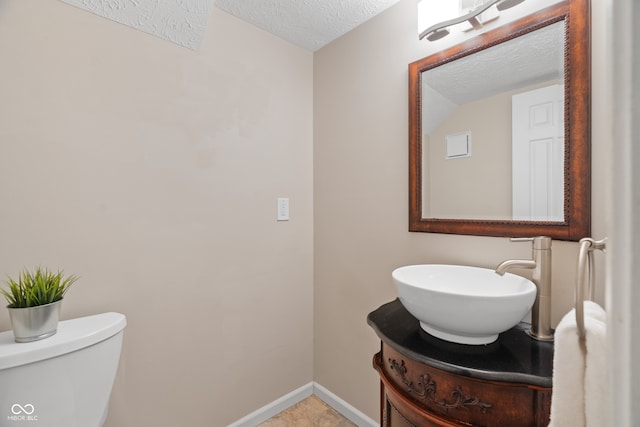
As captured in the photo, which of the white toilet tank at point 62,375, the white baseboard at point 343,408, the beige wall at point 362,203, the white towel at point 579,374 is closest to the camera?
the white towel at point 579,374

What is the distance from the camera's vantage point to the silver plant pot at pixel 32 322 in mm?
922

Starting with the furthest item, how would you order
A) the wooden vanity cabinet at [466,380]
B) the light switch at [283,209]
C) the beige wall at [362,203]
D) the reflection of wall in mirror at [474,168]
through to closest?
the light switch at [283,209] < the beige wall at [362,203] < the reflection of wall in mirror at [474,168] < the wooden vanity cabinet at [466,380]

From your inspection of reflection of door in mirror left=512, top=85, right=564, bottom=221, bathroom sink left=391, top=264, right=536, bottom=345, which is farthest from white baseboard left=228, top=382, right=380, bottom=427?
reflection of door in mirror left=512, top=85, right=564, bottom=221

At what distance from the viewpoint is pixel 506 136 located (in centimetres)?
113

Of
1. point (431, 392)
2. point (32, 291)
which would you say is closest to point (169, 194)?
point (32, 291)

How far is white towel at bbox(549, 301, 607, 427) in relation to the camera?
439 millimetres

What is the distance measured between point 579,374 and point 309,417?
1.63 meters

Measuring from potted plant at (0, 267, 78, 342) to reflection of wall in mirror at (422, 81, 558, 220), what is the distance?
1.46 m

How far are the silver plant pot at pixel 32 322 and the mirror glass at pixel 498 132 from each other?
1475 mm

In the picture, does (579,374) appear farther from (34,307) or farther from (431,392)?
(34,307)

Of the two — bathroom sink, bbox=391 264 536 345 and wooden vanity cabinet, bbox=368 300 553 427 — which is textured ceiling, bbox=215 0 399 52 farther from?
wooden vanity cabinet, bbox=368 300 553 427

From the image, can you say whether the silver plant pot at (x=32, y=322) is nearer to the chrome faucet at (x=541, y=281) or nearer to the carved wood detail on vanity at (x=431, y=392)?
the carved wood detail on vanity at (x=431, y=392)

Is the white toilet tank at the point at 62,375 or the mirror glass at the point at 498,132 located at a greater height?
the mirror glass at the point at 498,132

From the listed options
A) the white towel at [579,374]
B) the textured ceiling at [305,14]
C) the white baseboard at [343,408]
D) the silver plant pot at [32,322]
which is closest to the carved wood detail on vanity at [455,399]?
the white towel at [579,374]
